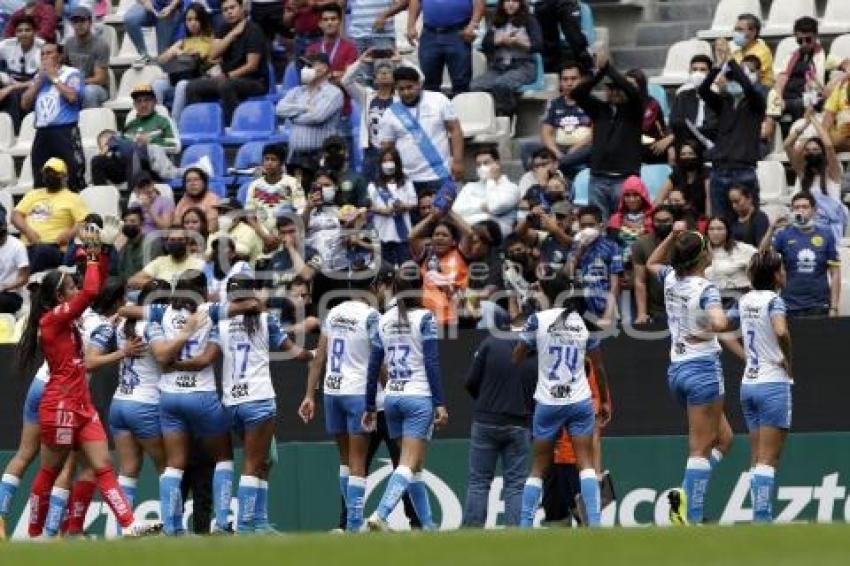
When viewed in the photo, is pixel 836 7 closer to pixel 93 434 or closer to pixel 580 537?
pixel 93 434

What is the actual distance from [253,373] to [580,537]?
5.31 m

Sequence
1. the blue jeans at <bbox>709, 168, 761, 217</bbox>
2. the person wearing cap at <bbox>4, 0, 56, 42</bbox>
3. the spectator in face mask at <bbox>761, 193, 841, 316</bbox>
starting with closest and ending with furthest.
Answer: the spectator in face mask at <bbox>761, 193, 841, 316</bbox>
the blue jeans at <bbox>709, 168, 761, 217</bbox>
the person wearing cap at <bbox>4, 0, 56, 42</bbox>

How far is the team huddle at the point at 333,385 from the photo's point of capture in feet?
60.5

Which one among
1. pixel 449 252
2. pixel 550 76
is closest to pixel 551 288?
pixel 449 252

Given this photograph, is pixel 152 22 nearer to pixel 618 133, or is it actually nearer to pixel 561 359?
pixel 618 133

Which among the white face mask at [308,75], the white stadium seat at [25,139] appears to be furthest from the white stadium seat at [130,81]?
the white face mask at [308,75]

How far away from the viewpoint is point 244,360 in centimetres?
1920

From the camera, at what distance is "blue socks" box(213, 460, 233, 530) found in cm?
1916

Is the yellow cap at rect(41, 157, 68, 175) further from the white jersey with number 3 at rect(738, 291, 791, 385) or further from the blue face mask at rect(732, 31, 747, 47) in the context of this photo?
the white jersey with number 3 at rect(738, 291, 791, 385)

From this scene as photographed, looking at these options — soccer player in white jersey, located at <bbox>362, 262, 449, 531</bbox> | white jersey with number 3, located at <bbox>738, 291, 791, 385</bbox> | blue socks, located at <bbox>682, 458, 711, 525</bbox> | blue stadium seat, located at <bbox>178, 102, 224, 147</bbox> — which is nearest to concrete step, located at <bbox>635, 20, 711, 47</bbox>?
blue stadium seat, located at <bbox>178, 102, 224, 147</bbox>

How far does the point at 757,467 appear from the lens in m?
18.4

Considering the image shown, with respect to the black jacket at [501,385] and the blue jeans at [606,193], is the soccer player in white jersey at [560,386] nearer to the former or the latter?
the black jacket at [501,385]

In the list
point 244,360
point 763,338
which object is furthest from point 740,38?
point 244,360

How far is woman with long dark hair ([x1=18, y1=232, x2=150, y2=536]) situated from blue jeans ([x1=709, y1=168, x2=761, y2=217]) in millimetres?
5485
